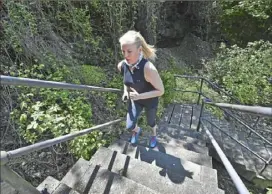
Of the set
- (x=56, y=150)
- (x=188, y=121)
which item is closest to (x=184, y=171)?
(x=56, y=150)

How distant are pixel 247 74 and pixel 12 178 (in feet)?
23.3

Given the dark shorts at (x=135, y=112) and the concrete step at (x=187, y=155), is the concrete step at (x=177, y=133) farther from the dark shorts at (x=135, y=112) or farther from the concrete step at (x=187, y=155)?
the dark shorts at (x=135, y=112)

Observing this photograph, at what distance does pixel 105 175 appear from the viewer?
2000mm

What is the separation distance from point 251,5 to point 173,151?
8756mm

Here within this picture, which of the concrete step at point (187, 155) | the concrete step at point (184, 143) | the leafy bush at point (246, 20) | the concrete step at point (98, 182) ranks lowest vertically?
the concrete step at point (184, 143)

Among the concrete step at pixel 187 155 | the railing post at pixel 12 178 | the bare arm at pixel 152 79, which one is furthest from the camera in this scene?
the concrete step at pixel 187 155

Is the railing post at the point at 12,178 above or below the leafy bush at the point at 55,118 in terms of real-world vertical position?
above

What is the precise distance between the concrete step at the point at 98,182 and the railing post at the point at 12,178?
82 cm

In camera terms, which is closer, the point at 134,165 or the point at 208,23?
the point at 134,165

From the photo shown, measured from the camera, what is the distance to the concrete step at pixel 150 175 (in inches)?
76.8

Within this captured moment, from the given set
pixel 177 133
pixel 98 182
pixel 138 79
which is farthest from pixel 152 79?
pixel 177 133

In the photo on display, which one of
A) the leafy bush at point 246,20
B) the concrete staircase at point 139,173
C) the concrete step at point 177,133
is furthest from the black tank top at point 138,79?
the leafy bush at point 246,20

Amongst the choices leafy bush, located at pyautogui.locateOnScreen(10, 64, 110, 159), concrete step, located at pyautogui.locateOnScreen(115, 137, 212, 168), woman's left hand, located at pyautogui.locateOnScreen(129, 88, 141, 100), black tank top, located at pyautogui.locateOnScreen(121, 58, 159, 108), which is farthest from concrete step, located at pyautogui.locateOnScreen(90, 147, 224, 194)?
black tank top, located at pyautogui.locateOnScreen(121, 58, 159, 108)

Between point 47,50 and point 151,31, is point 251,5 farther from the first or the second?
point 47,50
